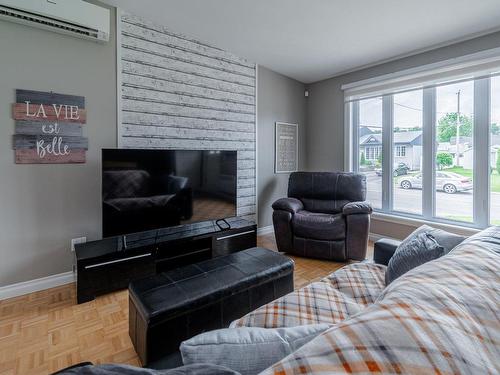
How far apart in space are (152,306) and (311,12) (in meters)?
2.85

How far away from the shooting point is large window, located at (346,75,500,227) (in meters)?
2.97

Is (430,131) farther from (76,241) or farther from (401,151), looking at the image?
(76,241)

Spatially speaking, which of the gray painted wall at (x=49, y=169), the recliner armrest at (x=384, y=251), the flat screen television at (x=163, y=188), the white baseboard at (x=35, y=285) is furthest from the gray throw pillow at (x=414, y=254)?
the white baseboard at (x=35, y=285)

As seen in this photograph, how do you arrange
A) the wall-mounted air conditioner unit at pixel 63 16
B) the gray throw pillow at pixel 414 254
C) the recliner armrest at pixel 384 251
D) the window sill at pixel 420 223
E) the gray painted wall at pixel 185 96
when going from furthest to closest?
1. the window sill at pixel 420 223
2. the gray painted wall at pixel 185 96
3. the wall-mounted air conditioner unit at pixel 63 16
4. the recliner armrest at pixel 384 251
5. the gray throw pillow at pixel 414 254

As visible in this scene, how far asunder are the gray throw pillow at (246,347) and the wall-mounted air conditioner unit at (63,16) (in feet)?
9.19

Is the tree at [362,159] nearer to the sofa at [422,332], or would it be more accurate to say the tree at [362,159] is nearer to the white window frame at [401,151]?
the white window frame at [401,151]

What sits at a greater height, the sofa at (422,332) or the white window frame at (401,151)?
the white window frame at (401,151)

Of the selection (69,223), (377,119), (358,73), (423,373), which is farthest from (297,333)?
(358,73)

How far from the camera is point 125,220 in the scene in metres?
2.46

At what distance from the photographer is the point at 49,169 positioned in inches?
95.0

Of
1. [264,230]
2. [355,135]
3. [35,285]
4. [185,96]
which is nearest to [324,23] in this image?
[185,96]

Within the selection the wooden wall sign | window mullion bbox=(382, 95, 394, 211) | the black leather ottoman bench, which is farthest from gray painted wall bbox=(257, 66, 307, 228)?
the wooden wall sign

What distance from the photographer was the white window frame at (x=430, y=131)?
2.96 meters

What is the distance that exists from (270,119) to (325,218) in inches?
73.2
